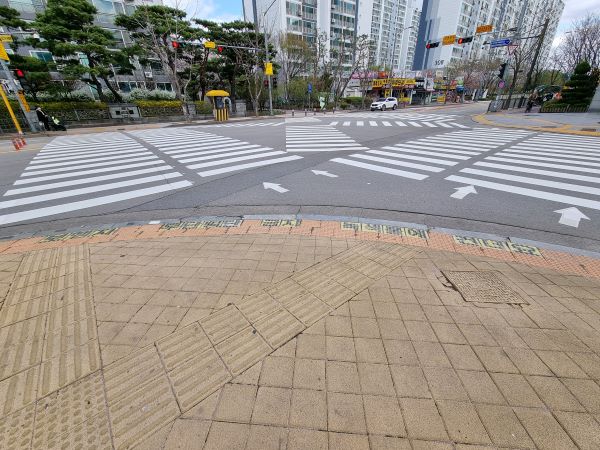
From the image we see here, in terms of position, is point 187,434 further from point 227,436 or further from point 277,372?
point 277,372

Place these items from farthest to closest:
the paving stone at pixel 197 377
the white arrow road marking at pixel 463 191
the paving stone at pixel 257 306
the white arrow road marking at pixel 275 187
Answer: the white arrow road marking at pixel 275 187, the white arrow road marking at pixel 463 191, the paving stone at pixel 257 306, the paving stone at pixel 197 377

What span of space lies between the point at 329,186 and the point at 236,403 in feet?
18.0

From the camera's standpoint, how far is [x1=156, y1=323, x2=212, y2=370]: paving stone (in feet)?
7.36

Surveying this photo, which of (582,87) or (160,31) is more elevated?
(160,31)

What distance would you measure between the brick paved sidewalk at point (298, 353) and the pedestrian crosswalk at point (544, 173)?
134 inches

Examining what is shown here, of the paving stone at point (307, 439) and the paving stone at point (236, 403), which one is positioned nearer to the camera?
the paving stone at point (307, 439)

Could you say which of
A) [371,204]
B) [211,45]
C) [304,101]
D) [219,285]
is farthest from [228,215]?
[304,101]

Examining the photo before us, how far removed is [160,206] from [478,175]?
8099mm

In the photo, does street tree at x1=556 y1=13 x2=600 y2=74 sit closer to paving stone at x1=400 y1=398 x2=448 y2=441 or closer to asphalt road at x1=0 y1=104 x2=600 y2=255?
asphalt road at x1=0 y1=104 x2=600 y2=255

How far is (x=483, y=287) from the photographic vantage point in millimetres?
3092

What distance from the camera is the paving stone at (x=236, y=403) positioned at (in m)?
1.82

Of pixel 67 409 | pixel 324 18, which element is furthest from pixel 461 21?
pixel 67 409

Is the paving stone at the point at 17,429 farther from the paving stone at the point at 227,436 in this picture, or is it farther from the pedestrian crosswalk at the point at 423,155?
the pedestrian crosswalk at the point at 423,155

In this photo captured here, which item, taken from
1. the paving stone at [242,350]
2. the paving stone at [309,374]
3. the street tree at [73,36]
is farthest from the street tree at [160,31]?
the paving stone at [309,374]
